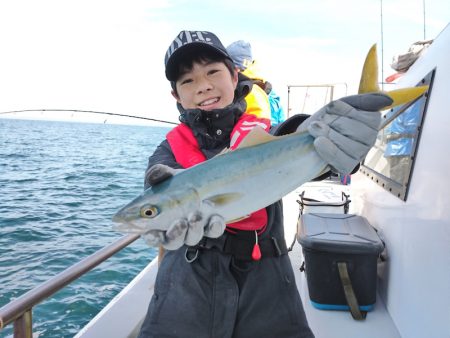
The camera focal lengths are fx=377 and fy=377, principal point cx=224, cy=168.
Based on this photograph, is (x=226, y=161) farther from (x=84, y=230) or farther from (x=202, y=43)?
(x=84, y=230)

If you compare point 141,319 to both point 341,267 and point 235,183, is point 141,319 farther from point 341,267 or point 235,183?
point 235,183

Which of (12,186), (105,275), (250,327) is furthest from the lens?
(12,186)

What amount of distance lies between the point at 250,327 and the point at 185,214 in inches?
33.2

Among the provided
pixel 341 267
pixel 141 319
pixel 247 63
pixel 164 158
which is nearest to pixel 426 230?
pixel 341 267

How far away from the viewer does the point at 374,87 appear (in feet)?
5.87

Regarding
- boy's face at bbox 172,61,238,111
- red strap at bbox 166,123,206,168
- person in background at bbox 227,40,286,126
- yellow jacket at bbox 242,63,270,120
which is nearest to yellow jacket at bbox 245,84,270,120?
yellow jacket at bbox 242,63,270,120

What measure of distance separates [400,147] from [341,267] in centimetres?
137

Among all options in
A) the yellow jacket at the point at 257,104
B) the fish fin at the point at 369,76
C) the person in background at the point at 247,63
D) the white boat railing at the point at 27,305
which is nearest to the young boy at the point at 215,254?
the fish fin at the point at 369,76

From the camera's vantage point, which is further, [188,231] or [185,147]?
[185,147]

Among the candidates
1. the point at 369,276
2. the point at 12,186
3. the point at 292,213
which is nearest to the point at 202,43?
the point at 369,276

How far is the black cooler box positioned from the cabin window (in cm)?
62

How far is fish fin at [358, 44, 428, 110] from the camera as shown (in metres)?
1.72

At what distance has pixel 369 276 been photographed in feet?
12.2

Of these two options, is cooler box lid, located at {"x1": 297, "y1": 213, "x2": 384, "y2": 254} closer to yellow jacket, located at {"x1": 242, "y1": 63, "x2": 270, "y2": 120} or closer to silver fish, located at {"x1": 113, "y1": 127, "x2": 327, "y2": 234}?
yellow jacket, located at {"x1": 242, "y1": 63, "x2": 270, "y2": 120}
